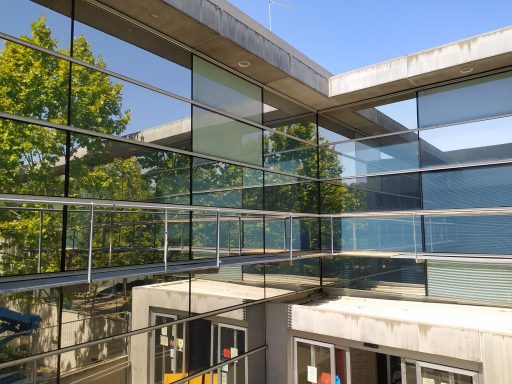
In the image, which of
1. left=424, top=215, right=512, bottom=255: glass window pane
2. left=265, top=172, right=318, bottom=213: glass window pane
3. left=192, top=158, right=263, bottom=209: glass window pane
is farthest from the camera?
left=265, top=172, right=318, bottom=213: glass window pane

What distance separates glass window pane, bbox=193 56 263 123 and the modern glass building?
0.14ft

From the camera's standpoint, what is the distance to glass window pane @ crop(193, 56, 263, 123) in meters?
7.42

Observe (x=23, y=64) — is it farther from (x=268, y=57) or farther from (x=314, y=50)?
(x=314, y=50)

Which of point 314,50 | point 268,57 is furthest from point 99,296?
point 314,50

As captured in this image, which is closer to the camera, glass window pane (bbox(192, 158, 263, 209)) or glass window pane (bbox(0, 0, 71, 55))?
glass window pane (bbox(0, 0, 71, 55))

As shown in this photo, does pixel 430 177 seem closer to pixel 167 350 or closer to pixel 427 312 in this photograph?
pixel 427 312

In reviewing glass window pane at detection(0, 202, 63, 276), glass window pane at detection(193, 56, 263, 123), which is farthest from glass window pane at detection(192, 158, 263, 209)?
glass window pane at detection(0, 202, 63, 276)

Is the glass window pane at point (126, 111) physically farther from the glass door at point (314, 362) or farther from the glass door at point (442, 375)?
the glass door at point (442, 375)

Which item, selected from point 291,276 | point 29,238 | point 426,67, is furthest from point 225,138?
point 426,67

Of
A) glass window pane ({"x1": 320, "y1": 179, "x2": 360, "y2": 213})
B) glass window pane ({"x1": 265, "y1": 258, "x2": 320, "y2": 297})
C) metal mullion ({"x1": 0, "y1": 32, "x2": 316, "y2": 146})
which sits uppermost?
metal mullion ({"x1": 0, "y1": 32, "x2": 316, "y2": 146})

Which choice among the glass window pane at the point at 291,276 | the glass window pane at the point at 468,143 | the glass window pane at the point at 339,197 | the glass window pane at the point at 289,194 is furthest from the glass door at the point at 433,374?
the glass window pane at the point at 468,143

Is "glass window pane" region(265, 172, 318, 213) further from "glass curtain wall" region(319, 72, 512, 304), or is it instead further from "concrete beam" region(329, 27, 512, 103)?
"concrete beam" region(329, 27, 512, 103)

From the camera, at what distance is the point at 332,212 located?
395 inches

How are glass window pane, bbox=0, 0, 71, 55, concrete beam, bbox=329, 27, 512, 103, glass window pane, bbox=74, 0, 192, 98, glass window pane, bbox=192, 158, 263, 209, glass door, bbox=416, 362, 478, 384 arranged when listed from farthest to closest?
1. concrete beam, bbox=329, 27, 512, 103
2. glass window pane, bbox=192, 158, 263, 209
3. glass door, bbox=416, 362, 478, 384
4. glass window pane, bbox=74, 0, 192, 98
5. glass window pane, bbox=0, 0, 71, 55
